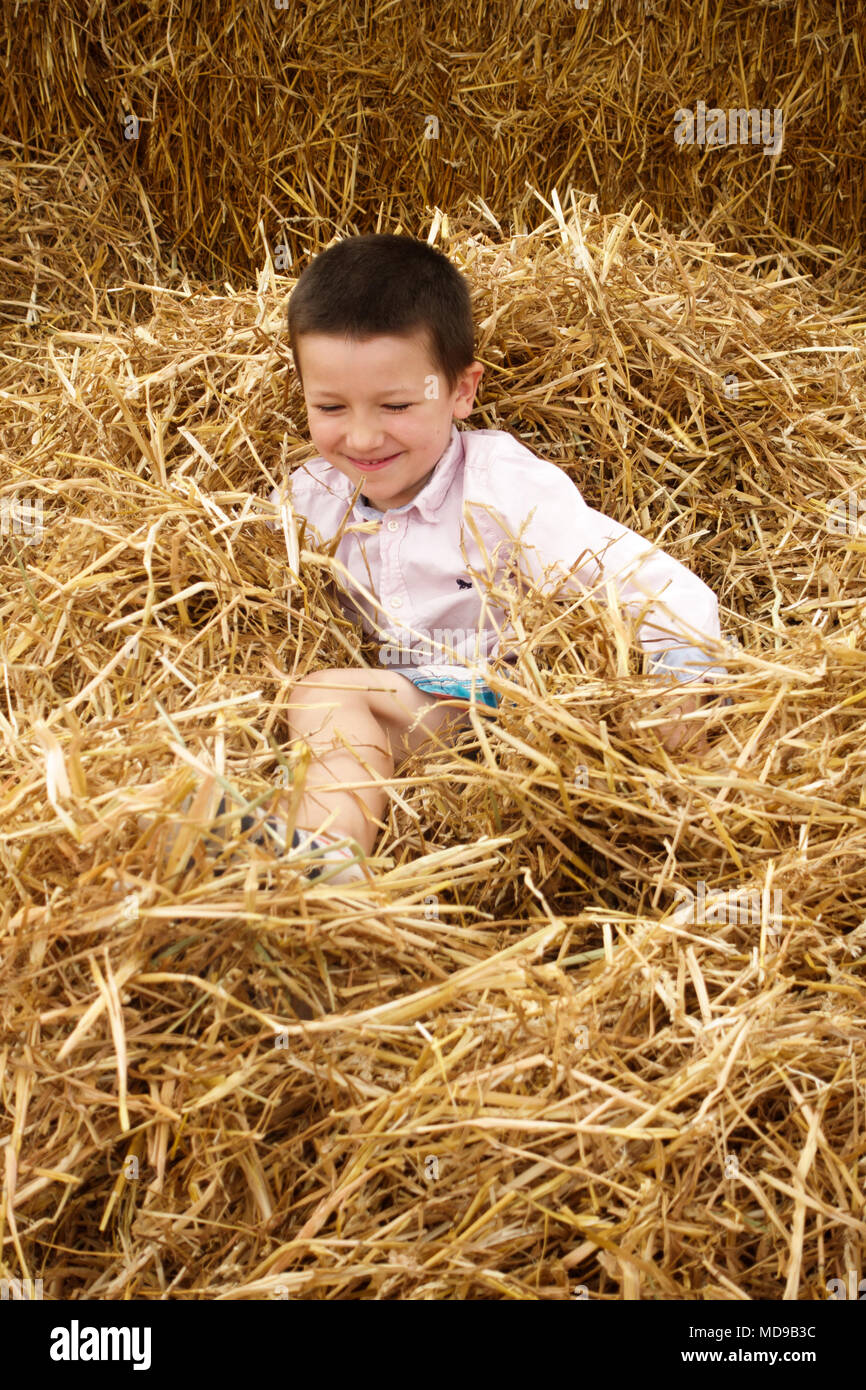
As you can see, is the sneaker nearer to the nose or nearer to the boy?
the boy

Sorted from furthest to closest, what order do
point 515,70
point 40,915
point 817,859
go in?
point 515,70, point 817,859, point 40,915

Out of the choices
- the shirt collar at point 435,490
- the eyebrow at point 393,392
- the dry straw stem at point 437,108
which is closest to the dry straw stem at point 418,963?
the shirt collar at point 435,490

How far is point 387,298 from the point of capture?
199 cm

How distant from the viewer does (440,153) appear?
334cm

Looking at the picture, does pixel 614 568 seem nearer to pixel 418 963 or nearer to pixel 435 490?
pixel 435 490

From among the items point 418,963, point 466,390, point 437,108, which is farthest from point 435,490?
point 437,108

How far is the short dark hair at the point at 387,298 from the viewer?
6.49ft

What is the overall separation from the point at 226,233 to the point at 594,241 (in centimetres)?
119

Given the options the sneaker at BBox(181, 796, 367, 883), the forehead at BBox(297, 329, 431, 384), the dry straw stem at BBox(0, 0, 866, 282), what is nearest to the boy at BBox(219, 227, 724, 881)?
the forehead at BBox(297, 329, 431, 384)

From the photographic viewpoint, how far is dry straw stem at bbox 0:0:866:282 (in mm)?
3234

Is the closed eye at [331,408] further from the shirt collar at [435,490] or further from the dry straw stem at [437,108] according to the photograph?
the dry straw stem at [437,108]

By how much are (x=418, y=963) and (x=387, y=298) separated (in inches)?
43.8

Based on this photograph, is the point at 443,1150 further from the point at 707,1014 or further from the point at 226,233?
the point at 226,233
